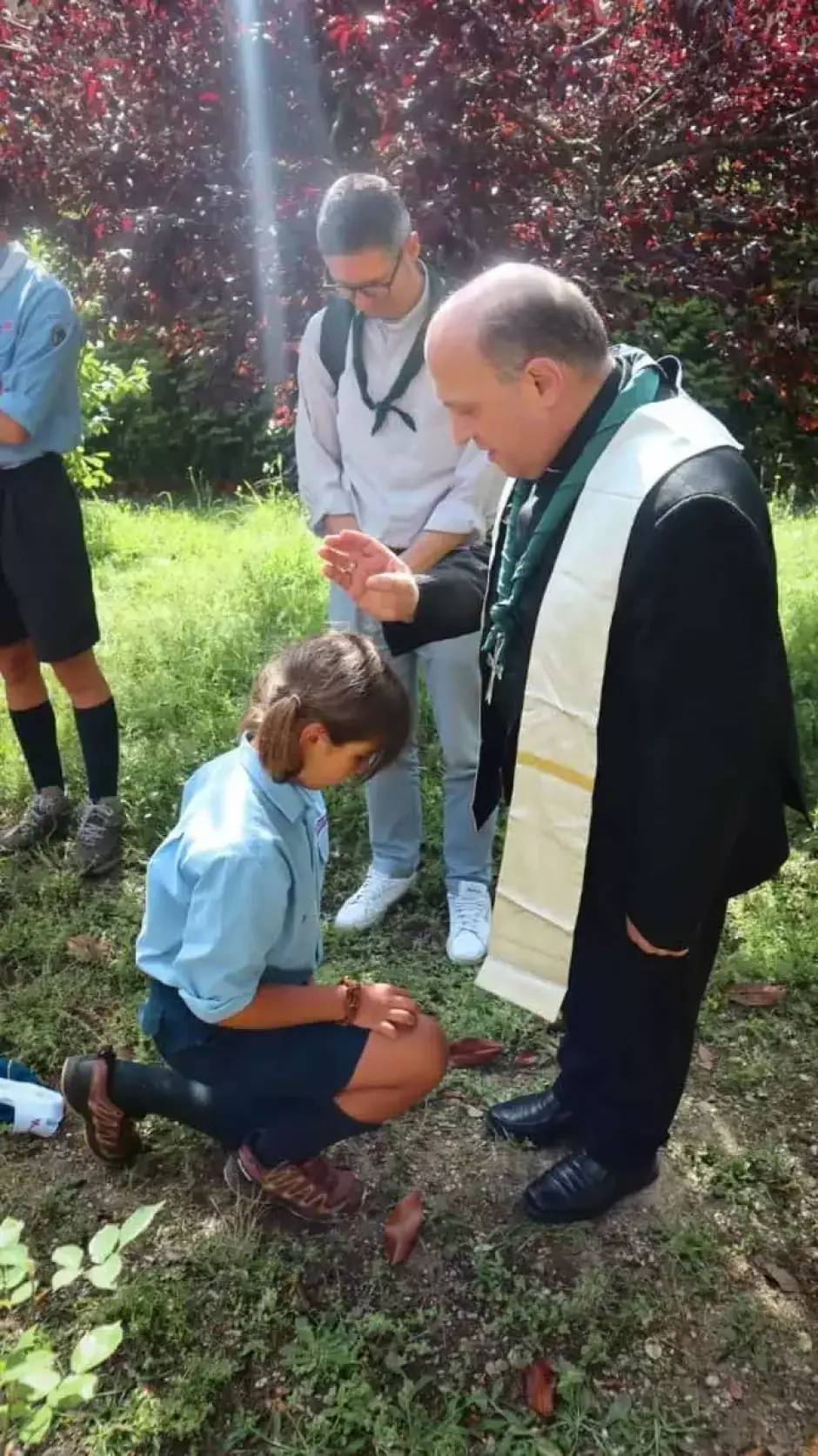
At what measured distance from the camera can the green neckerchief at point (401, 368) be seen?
2756 millimetres

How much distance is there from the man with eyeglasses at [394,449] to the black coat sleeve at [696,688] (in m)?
1.09

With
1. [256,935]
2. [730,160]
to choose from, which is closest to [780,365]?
[730,160]

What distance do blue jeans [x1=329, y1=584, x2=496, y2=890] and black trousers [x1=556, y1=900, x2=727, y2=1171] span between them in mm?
875

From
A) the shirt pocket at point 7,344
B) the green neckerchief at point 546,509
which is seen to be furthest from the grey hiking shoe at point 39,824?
the green neckerchief at point 546,509

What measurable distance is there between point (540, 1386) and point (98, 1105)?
1015 millimetres

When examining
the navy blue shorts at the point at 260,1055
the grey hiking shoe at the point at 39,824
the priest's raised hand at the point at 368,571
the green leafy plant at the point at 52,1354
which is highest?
the priest's raised hand at the point at 368,571

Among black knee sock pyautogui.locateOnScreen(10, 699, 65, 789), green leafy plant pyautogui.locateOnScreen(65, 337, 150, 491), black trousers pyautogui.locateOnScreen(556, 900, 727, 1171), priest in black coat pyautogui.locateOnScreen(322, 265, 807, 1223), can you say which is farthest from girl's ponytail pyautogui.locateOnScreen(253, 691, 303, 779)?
green leafy plant pyautogui.locateOnScreen(65, 337, 150, 491)

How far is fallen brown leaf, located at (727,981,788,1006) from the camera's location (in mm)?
3008

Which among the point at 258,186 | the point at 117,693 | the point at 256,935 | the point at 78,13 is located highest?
the point at 78,13

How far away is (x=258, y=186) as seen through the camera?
3.65 metres

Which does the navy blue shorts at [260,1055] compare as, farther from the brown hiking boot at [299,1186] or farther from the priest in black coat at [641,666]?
the priest in black coat at [641,666]

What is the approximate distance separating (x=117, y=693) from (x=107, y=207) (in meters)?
1.87

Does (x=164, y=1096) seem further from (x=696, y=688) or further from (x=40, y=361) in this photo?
(x=40, y=361)

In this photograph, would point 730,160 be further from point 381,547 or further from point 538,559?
point 538,559
